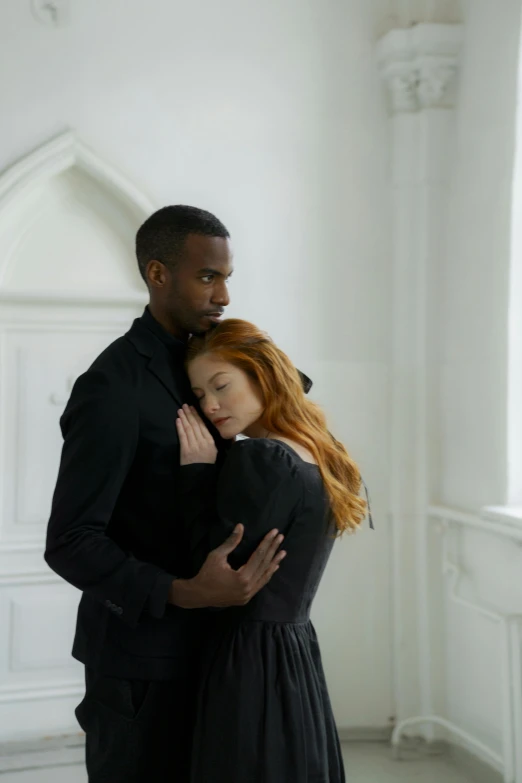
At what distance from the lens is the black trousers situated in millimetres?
1858

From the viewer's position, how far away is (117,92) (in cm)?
385

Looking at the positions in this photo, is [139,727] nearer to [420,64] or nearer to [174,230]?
[174,230]

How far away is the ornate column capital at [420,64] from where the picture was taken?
3.92m

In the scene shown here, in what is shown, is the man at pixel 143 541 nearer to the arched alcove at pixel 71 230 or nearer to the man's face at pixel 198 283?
the man's face at pixel 198 283

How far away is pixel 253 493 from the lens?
5.87 ft

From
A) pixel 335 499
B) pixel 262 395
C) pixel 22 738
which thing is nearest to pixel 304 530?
pixel 335 499

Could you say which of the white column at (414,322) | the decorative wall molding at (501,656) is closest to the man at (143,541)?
the decorative wall molding at (501,656)

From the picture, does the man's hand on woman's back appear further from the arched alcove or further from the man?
the arched alcove

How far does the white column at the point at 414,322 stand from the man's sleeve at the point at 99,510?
2.43 metres

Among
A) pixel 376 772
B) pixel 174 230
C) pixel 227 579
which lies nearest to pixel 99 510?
pixel 227 579

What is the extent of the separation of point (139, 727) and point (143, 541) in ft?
1.33

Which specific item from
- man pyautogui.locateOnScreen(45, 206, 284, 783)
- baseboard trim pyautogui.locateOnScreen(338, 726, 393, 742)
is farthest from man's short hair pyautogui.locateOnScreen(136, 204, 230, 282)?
baseboard trim pyautogui.locateOnScreen(338, 726, 393, 742)

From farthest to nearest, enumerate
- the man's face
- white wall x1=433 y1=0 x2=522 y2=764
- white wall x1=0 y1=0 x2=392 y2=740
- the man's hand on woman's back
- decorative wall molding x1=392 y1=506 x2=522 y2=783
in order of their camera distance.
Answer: white wall x1=0 y1=0 x2=392 y2=740 < white wall x1=433 y1=0 x2=522 y2=764 < decorative wall molding x1=392 y1=506 x2=522 y2=783 < the man's face < the man's hand on woman's back

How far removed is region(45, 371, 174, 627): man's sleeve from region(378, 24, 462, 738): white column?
2.43 m
